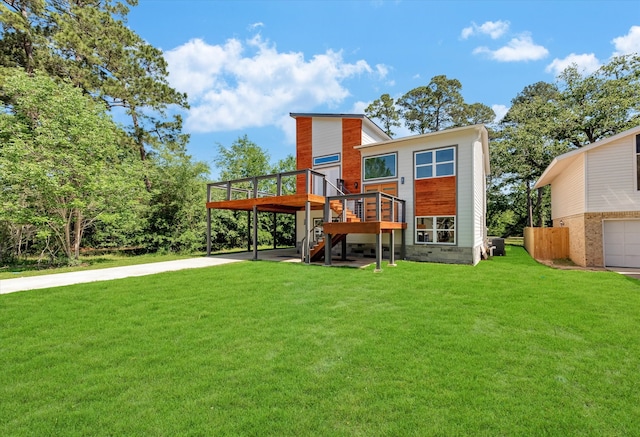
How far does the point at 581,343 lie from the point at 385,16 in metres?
12.8

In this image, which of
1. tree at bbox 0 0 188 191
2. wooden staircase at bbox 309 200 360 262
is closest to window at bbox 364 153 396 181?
wooden staircase at bbox 309 200 360 262

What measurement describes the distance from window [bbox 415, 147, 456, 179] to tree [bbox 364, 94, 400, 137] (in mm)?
20550

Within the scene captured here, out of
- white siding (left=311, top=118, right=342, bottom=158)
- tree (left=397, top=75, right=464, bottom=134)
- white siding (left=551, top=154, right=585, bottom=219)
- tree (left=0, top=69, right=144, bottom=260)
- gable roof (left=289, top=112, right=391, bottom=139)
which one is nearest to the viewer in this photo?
tree (left=0, top=69, right=144, bottom=260)

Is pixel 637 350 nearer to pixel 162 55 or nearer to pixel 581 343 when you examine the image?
pixel 581 343

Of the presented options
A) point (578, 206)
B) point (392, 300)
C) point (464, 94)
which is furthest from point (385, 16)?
point (464, 94)

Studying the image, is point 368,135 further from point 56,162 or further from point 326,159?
point 56,162

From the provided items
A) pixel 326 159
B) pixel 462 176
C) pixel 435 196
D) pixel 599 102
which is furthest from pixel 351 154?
pixel 599 102

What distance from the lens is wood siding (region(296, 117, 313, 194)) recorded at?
1551 centimetres

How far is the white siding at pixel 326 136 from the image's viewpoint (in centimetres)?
1464

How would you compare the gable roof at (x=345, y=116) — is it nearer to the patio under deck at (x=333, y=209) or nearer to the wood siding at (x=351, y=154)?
the wood siding at (x=351, y=154)

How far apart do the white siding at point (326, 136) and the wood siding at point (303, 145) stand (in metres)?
0.24

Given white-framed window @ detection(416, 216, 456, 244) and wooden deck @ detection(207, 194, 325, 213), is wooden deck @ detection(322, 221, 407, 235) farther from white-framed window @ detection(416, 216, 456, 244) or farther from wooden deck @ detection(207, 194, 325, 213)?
white-framed window @ detection(416, 216, 456, 244)

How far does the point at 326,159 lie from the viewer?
→ 15.0 meters

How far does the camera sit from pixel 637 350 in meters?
3.63
